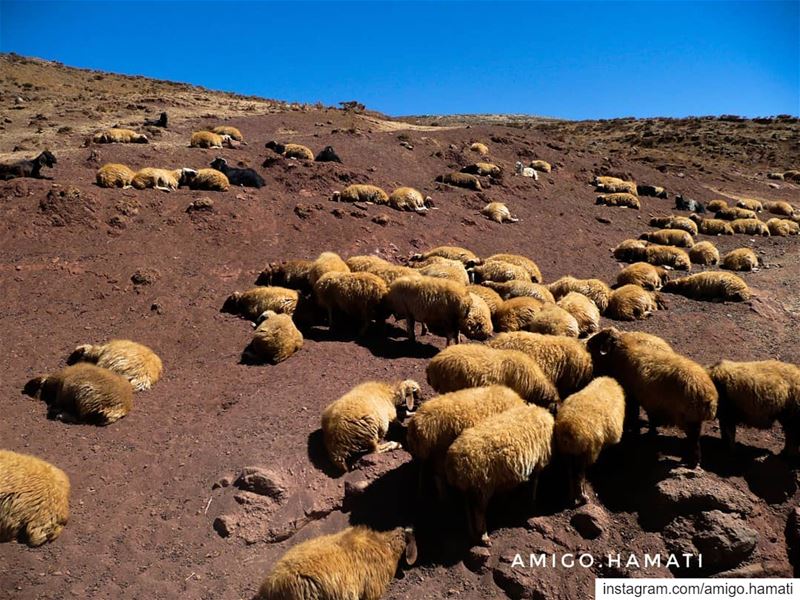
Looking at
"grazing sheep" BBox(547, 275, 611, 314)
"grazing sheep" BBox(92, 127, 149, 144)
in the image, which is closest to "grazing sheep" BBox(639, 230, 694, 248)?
"grazing sheep" BBox(547, 275, 611, 314)

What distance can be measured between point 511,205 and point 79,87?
116 ft

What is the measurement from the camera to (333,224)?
1402 centimetres

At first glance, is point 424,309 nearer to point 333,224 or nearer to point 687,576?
point 687,576

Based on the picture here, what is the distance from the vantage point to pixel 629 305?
10.8 metres

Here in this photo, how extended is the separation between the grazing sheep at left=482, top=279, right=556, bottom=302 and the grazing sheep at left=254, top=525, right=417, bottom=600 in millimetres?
6514

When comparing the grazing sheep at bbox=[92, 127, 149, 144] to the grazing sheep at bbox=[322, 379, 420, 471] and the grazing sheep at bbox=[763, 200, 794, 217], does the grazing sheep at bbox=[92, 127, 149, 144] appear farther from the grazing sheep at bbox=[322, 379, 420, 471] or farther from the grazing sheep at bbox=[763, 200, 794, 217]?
the grazing sheep at bbox=[763, 200, 794, 217]

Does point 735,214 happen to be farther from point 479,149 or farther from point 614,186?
Result: point 479,149

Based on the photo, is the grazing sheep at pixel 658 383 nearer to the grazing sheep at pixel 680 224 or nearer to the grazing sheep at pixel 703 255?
the grazing sheep at pixel 703 255

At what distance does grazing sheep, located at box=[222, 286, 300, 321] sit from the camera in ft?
32.1

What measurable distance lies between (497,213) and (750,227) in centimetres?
1078

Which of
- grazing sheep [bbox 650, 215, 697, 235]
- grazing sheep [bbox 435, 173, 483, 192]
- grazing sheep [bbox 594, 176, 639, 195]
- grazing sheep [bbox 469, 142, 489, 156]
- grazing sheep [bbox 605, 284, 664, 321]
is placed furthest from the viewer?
grazing sheep [bbox 469, 142, 489, 156]

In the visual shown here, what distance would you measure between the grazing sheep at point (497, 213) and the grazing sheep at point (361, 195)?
12.6 ft

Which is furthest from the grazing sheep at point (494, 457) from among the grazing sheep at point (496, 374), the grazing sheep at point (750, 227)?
the grazing sheep at point (750, 227)

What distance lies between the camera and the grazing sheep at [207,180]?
14.2 m
